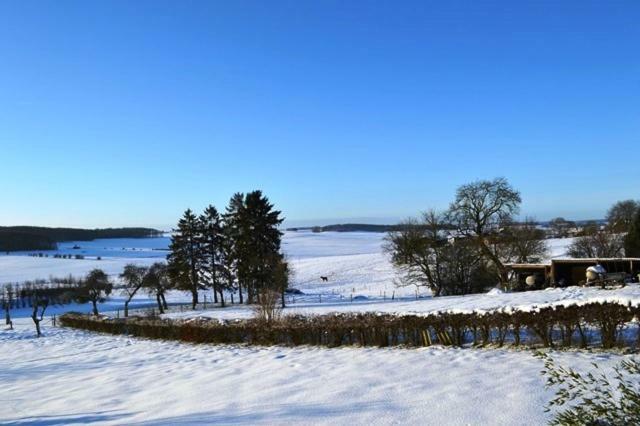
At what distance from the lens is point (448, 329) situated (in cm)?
1345

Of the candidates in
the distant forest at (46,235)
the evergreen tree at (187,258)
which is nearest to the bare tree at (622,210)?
the evergreen tree at (187,258)

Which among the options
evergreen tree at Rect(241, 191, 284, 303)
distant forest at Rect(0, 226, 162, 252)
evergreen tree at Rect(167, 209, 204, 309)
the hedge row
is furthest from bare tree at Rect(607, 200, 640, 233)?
distant forest at Rect(0, 226, 162, 252)

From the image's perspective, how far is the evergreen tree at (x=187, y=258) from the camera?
45469mm

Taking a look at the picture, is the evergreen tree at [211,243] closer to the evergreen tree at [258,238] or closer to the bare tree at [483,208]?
the evergreen tree at [258,238]

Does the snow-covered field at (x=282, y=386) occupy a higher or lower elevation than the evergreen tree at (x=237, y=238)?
lower

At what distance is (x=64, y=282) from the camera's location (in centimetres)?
7675

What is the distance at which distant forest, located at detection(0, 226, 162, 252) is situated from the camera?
13688cm

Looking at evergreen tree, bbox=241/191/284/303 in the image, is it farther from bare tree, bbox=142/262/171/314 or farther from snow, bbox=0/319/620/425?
snow, bbox=0/319/620/425

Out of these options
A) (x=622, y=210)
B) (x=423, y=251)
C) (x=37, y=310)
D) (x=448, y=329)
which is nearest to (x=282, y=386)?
(x=448, y=329)

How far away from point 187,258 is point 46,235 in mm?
126647

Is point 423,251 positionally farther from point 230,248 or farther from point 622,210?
point 622,210

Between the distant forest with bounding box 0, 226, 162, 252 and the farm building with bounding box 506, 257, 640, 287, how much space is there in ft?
463

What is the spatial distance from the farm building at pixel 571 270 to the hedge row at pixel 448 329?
14813 millimetres

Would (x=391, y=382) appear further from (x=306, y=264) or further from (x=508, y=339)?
(x=306, y=264)
